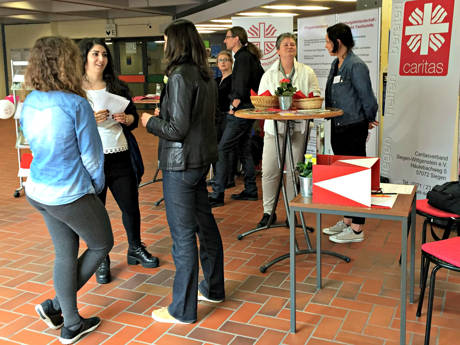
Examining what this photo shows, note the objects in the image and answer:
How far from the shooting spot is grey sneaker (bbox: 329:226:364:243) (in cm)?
402

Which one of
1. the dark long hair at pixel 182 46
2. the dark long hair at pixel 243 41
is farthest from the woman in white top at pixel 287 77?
the dark long hair at pixel 182 46

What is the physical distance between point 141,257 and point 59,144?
1.53 metres

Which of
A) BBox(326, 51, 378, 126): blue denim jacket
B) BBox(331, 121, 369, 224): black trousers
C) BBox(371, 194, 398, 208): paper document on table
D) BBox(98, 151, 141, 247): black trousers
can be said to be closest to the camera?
BBox(371, 194, 398, 208): paper document on table

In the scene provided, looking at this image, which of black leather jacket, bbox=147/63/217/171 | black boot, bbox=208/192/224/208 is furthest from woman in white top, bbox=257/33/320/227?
black leather jacket, bbox=147/63/217/171

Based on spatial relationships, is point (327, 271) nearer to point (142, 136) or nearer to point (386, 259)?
point (386, 259)

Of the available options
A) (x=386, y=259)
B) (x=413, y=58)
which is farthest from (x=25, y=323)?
(x=413, y=58)

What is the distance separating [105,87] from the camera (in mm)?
3223

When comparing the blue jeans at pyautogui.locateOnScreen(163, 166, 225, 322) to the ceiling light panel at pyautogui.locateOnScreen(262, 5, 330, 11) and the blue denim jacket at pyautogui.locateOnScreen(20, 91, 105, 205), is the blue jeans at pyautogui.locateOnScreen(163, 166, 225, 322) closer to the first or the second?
the blue denim jacket at pyautogui.locateOnScreen(20, 91, 105, 205)

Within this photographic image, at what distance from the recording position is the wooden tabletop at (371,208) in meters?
2.29

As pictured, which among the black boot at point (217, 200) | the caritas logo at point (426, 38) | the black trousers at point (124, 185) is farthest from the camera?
the black boot at point (217, 200)

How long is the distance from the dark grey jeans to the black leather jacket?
0.43 m

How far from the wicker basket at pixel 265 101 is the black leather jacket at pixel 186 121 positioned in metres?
1.05

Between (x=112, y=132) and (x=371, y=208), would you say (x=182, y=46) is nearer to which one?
(x=112, y=132)

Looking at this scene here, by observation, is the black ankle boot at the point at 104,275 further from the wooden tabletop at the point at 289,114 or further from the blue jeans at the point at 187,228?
the wooden tabletop at the point at 289,114
